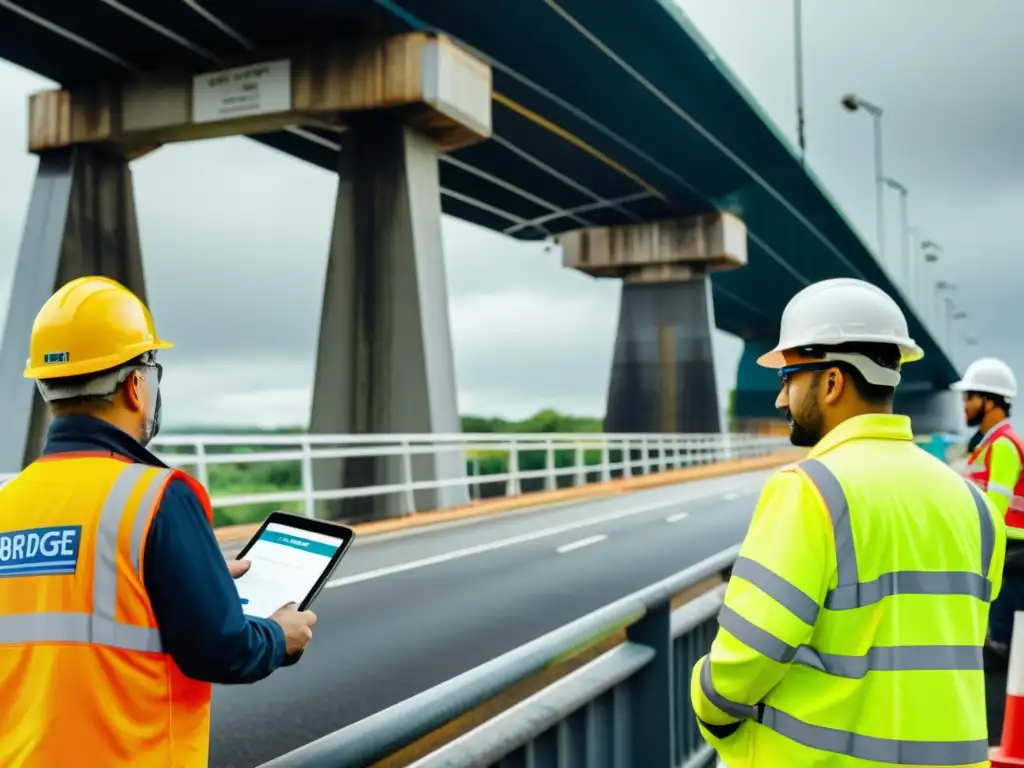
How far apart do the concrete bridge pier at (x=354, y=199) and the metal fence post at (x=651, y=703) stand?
17072 mm

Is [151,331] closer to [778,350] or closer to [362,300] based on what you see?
[778,350]

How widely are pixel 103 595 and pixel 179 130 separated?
2403 centimetres

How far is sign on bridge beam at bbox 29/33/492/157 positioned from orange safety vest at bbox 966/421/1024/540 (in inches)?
676

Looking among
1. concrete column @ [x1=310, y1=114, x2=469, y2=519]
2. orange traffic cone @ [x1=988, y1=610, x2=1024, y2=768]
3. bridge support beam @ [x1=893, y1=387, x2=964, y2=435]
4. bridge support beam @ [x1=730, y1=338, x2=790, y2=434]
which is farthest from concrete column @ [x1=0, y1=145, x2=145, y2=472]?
bridge support beam @ [x1=893, y1=387, x2=964, y2=435]

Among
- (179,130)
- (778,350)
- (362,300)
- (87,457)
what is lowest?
(87,457)

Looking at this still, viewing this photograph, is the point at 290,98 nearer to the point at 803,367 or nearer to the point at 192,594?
the point at 803,367

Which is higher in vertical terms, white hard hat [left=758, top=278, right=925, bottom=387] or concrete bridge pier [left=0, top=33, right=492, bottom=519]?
concrete bridge pier [left=0, top=33, right=492, bottom=519]

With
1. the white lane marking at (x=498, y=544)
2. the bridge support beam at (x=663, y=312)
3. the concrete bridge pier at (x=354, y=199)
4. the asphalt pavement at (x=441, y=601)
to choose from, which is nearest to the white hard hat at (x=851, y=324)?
the asphalt pavement at (x=441, y=601)

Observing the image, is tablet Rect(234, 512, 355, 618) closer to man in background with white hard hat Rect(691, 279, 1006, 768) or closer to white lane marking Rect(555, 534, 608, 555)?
man in background with white hard hat Rect(691, 279, 1006, 768)

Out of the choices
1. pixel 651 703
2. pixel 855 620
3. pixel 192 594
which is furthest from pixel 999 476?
pixel 192 594

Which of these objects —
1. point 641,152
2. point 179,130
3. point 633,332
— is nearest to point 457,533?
point 179,130

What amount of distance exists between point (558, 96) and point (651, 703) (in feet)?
82.5

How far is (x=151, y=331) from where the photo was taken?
2.55 metres

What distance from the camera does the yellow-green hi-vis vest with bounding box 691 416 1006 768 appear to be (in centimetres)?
243
